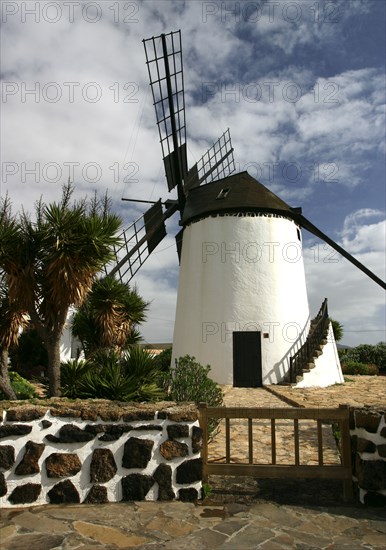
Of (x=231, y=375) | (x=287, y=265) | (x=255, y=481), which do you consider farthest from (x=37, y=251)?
(x=287, y=265)

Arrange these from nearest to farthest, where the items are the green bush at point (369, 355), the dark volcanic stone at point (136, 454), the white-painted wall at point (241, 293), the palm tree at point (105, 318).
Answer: the dark volcanic stone at point (136, 454) < the palm tree at point (105, 318) < the white-painted wall at point (241, 293) < the green bush at point (369, 355)

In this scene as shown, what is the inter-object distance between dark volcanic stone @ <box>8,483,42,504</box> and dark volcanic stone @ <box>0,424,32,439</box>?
1.69 feet

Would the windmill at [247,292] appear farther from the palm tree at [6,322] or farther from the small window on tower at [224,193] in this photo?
the palm tree at [6,322]

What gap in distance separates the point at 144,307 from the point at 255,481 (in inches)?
317

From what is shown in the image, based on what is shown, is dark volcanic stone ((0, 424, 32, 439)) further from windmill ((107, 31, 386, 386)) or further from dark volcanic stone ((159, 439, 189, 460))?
windmill ((107, 31, 386, 386))

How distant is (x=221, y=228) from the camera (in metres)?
16.2

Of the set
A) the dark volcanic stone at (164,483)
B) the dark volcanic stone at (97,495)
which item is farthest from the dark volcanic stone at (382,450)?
the dark volcanic stone at (97,495)

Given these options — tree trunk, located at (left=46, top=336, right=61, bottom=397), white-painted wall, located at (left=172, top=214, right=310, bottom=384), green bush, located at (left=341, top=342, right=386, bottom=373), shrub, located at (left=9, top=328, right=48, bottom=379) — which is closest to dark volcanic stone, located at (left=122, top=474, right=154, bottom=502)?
tree trunk, located at (left=46, top=336, right=61, bottom=397)

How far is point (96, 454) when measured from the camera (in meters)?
4.38

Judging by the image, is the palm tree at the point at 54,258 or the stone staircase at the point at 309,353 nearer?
the palm tree at the point at 54,258

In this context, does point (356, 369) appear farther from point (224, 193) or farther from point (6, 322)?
point (6, 322)

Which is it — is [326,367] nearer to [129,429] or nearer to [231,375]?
[231,375]

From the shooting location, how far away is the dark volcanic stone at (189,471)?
4.44 meters

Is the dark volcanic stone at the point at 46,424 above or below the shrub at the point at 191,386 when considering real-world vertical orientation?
below
